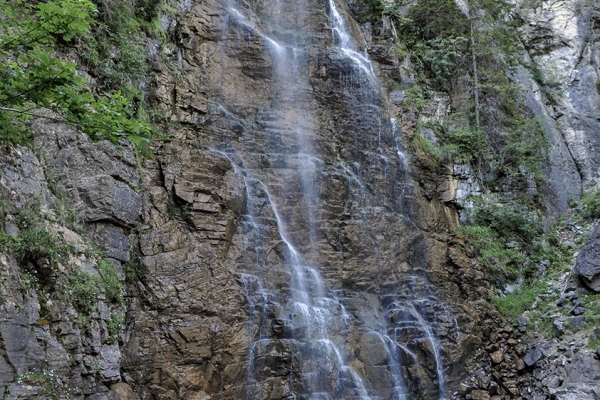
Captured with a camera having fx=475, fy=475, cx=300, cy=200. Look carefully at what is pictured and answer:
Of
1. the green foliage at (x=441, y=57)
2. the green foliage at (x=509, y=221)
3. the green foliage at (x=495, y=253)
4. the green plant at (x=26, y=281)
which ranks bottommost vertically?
the green plant at (x=26, y=281)

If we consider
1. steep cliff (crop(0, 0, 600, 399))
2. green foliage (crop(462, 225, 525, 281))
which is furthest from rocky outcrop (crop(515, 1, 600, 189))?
green foliage (crop(462, 225, 525, 281))

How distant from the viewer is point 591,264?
11906 millimetres

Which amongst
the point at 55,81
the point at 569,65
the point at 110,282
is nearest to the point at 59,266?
the point at 110,282

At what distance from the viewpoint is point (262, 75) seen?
49.6 ft

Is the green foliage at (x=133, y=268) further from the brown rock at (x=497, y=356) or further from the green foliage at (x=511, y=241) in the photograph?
the green foliage at (x=511, y=241)

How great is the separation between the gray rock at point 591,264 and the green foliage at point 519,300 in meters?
1.23

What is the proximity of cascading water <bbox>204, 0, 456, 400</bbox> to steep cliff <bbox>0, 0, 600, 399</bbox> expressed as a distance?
58 mm

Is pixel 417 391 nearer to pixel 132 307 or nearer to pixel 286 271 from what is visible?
pixel 286 271

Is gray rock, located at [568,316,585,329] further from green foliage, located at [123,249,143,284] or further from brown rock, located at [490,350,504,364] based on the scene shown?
green foliage, located at [123,249,143,284]

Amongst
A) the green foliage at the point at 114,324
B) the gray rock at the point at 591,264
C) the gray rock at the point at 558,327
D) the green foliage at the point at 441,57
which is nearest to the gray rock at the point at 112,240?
the green foliage at the point at 114,324

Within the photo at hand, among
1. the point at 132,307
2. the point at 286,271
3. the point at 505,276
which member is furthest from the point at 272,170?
the point at 505,276

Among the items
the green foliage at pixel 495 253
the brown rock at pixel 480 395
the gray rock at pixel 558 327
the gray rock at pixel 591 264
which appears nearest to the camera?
the brown rock at pixel 480 395

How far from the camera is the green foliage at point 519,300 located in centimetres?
1290

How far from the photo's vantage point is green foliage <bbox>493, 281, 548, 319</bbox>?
12898 mm
